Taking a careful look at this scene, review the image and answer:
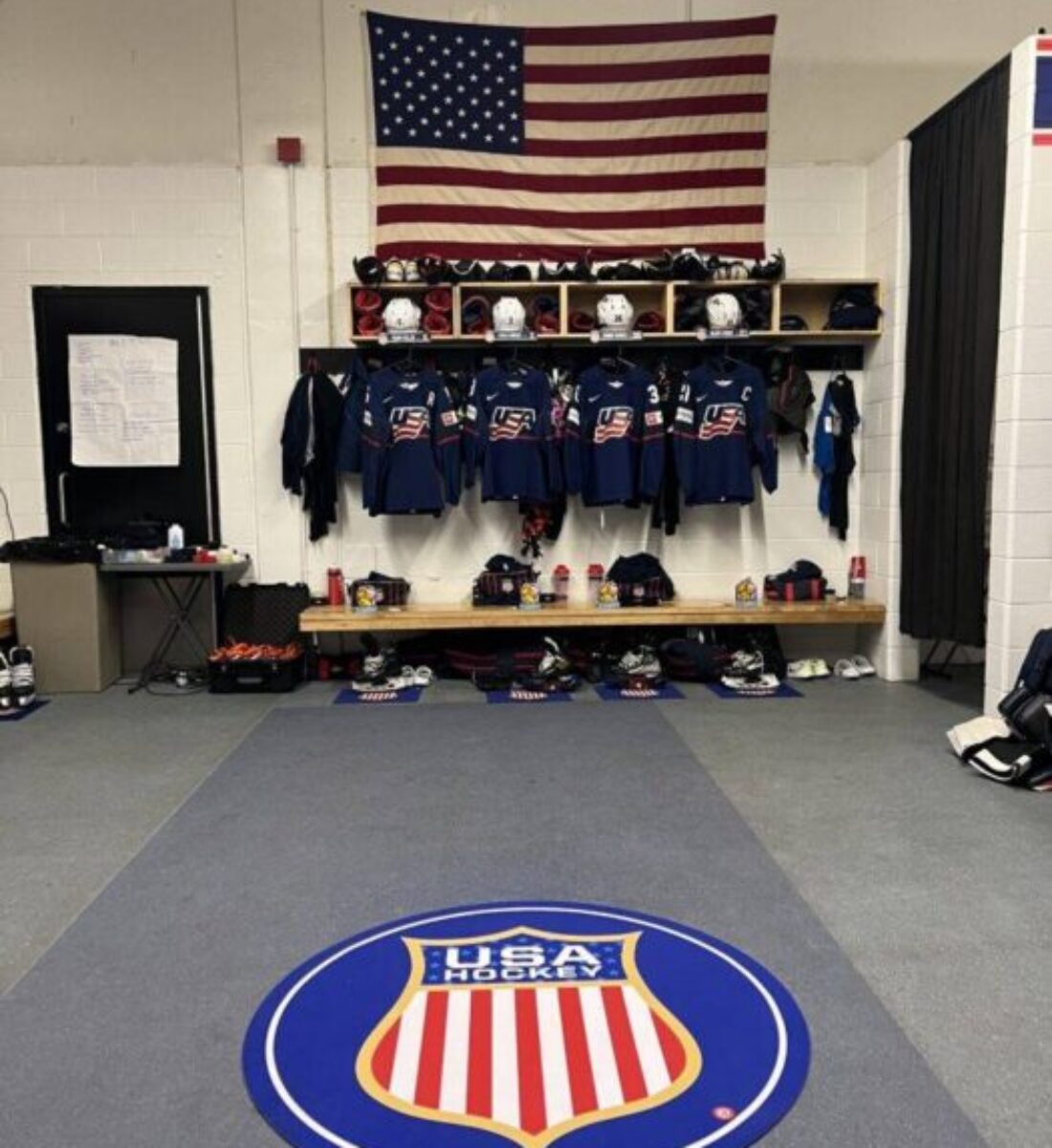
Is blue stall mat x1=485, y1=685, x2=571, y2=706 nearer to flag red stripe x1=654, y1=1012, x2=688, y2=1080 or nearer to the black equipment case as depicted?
the black equipment case

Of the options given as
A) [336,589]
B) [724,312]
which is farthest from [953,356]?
[336,589]

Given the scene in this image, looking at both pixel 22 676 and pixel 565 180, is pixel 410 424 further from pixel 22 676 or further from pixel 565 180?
pixel 22 676

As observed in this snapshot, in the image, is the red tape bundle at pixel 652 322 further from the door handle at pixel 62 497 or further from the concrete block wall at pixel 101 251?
the door handle at pixel 62 497

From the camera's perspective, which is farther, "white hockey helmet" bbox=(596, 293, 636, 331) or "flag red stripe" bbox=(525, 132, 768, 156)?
"flag red stripe" bbox=(525, 132, 768, 156)

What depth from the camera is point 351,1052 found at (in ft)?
5.73

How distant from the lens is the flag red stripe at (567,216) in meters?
5.07

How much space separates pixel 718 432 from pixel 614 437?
55cm

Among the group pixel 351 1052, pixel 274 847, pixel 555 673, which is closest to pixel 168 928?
pixel 274 847

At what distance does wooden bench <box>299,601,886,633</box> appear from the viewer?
4.84m

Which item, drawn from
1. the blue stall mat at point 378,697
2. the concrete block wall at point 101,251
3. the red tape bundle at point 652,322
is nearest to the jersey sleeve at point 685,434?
the red tape bundle at point 652,322

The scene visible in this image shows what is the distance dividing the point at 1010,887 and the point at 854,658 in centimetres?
273

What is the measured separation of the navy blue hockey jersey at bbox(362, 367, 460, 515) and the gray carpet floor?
4.21 feet

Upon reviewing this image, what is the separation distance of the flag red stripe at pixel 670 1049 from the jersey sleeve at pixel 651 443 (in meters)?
3.43

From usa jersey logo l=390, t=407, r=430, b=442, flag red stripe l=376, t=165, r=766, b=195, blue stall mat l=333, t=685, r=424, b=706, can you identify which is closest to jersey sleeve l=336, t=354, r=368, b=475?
usa jersey logo l=390, t=407, r=430, b=442
